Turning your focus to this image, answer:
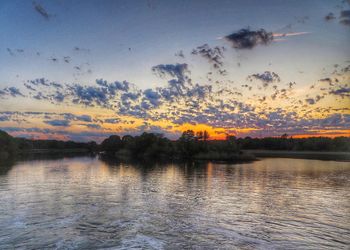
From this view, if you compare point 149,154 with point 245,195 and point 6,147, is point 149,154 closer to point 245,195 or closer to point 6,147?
point 6,147

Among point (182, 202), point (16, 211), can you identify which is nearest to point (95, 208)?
point (16, 211)

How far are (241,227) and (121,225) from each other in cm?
957

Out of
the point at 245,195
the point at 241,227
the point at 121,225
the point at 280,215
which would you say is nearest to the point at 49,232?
the point at 121,225

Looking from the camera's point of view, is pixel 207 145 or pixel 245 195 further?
pixel 207 145

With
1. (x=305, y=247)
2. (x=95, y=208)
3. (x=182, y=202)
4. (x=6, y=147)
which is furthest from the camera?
(x=6, y=147)

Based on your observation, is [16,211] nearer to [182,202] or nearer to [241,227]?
[182,202]

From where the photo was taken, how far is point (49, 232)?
2345 cm

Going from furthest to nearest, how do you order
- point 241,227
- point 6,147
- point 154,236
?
point 6,147 < point 241,227 < point 154,236

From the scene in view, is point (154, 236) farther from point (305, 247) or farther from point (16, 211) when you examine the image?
point (16, 211)

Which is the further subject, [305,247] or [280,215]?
[280,215]

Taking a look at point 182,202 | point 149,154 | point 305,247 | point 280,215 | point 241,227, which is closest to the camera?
point 305,247

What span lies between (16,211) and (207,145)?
150974 mm

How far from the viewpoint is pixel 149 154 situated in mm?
196375

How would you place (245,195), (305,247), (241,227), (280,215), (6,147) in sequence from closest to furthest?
(305,247) < (241,227) < (280,215) < (245,195) < (6,147)
